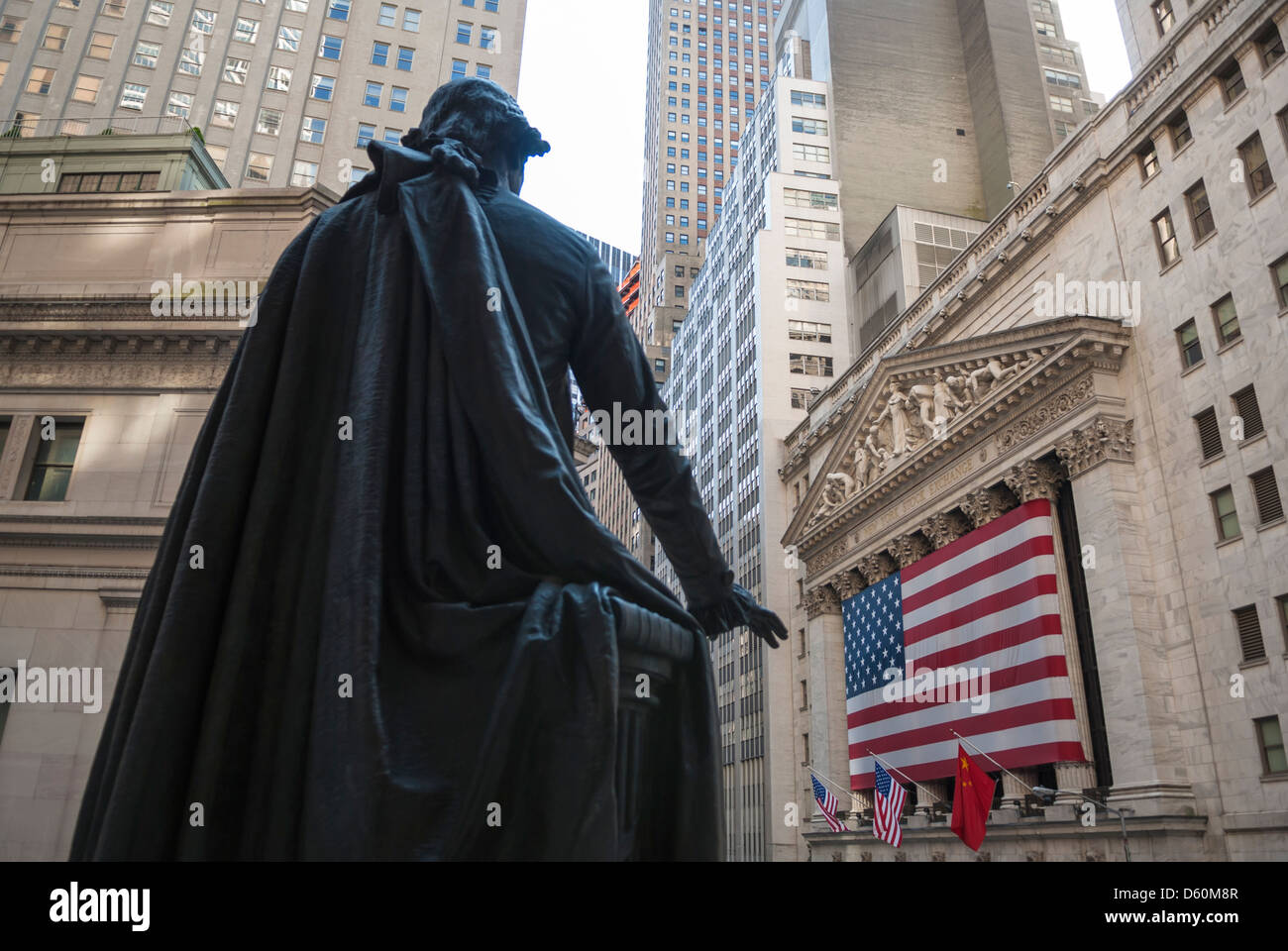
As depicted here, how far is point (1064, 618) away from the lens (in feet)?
99.4

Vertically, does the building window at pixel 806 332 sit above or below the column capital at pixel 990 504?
above

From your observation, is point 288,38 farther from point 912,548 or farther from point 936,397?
point 912,548

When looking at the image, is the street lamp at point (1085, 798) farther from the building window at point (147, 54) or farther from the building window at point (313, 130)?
the building window at point (147, 54)

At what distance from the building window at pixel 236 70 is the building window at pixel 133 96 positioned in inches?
163

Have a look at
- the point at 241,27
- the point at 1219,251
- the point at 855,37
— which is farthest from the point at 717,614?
the point at 855,37

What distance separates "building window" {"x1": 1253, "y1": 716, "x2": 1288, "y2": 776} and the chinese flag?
6.92 metres

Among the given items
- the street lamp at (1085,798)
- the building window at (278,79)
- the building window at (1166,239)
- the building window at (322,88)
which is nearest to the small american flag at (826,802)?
the street lamp at (1085,798)

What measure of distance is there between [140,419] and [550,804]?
24036 millimetres

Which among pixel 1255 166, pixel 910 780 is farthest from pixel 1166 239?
pixel 910 780

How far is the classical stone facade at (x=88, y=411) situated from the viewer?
19422mm

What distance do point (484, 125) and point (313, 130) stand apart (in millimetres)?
51214

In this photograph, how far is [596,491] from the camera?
131 metres

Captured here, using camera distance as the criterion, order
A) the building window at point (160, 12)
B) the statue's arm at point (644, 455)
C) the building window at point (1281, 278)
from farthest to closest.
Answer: the building window at point (160, 12)
the building window at point (1281, 278)
the statue's arm at point (644, 455)

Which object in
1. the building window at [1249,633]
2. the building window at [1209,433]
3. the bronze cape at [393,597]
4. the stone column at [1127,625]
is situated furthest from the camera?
the building window at [1209,433]
